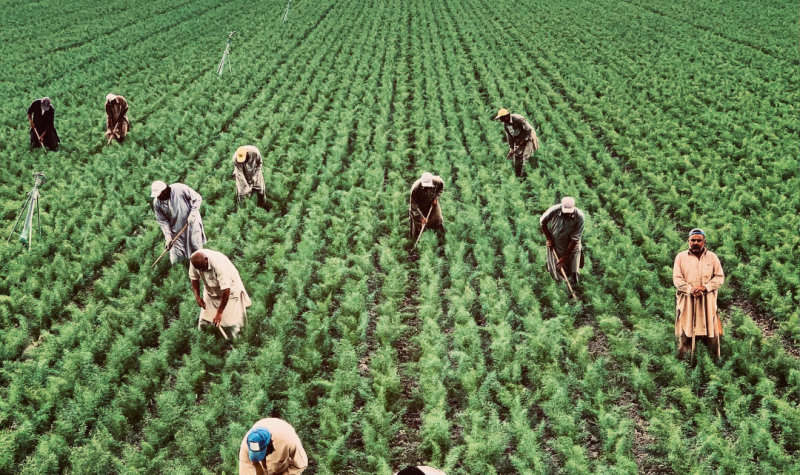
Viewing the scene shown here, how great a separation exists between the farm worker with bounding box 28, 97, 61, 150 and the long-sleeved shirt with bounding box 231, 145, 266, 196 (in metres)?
4.59

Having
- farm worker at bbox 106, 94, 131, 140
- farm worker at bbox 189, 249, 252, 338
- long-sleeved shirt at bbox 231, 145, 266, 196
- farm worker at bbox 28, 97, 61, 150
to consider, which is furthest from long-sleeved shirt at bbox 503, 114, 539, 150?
farm worker at bbox 28, 97, 61, 150

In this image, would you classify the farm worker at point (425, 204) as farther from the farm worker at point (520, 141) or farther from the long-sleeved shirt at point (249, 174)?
the farm worker at point (520, 141)

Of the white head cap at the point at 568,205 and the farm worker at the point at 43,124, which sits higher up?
the white head cap at the point at 568,205

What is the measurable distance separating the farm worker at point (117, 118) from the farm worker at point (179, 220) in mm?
5196

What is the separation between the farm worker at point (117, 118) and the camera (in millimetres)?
11402

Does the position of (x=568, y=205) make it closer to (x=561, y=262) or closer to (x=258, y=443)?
(x=561, y=262)

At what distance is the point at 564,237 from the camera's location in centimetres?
709

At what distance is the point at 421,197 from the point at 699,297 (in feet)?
12.6

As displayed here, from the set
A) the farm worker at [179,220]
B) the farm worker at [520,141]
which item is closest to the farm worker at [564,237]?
the farm worker at [520,141]

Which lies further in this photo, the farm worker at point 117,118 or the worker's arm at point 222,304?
the farm worker at point 117,118

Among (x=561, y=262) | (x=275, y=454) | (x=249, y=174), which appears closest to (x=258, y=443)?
(x=275, y=454)

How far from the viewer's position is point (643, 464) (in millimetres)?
4824

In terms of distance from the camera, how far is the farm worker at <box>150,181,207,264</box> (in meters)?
7.37

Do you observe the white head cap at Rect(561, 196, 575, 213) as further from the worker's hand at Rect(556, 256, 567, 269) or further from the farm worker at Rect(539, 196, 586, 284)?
the worker's hand at Rect(556, 256, 567, 269)
